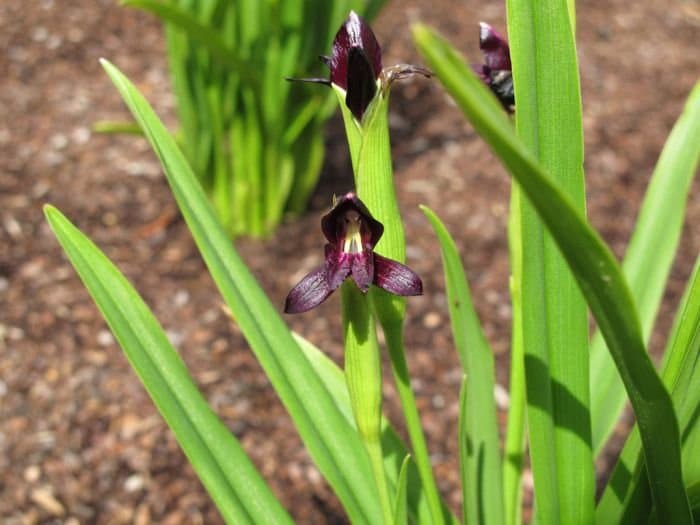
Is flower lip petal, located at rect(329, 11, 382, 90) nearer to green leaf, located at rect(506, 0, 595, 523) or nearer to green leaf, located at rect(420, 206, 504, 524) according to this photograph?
green leaf, located at rect(506, 0, 595, 523)

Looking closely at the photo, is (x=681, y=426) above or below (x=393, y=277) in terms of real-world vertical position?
below

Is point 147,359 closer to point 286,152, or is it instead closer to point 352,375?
point 352,375

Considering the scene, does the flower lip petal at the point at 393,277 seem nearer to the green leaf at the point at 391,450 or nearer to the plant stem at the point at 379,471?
the plant stem at the point at 379,471

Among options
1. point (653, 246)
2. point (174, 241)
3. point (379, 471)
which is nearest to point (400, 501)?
point (379, 471)

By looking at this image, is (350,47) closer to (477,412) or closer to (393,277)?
(393,277)

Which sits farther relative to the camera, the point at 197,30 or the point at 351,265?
the point at 197,30

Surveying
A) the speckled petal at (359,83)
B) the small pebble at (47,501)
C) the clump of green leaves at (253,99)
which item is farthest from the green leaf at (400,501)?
the clump of green leaves at (253,99)

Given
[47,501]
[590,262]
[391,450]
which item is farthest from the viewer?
[47,501]
